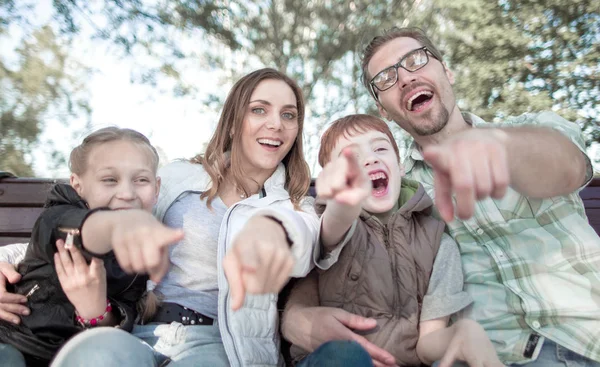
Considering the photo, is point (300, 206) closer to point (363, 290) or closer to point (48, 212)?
point (363, 290)

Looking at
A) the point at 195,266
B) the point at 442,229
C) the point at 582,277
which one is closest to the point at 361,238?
the point at 442,229

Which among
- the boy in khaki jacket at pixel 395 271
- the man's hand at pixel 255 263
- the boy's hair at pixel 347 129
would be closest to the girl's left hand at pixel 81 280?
the man's hand at pixel 255 263

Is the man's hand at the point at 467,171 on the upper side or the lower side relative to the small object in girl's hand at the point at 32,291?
upper

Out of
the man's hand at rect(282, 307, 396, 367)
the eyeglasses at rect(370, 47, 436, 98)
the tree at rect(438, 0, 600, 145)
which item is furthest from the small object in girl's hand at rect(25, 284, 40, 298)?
the tree at rect(438, 0, 600, 145)

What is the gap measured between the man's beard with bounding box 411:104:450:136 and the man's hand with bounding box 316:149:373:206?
1413 millimetres

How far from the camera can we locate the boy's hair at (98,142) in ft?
6.63

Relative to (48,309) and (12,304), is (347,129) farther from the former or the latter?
(12,304)

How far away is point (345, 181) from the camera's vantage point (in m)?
1.07

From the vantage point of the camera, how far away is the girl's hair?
2.35 metres

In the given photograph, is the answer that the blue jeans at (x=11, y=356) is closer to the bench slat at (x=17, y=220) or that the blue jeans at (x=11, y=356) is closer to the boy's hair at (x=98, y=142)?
the boy's hair at (x=98, y=142)

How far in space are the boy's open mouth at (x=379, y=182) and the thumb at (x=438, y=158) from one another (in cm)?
101

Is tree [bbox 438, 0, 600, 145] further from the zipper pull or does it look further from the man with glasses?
the zipper pull

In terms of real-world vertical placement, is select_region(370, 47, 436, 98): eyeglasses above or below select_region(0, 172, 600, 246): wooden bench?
above

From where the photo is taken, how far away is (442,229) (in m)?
1.96
